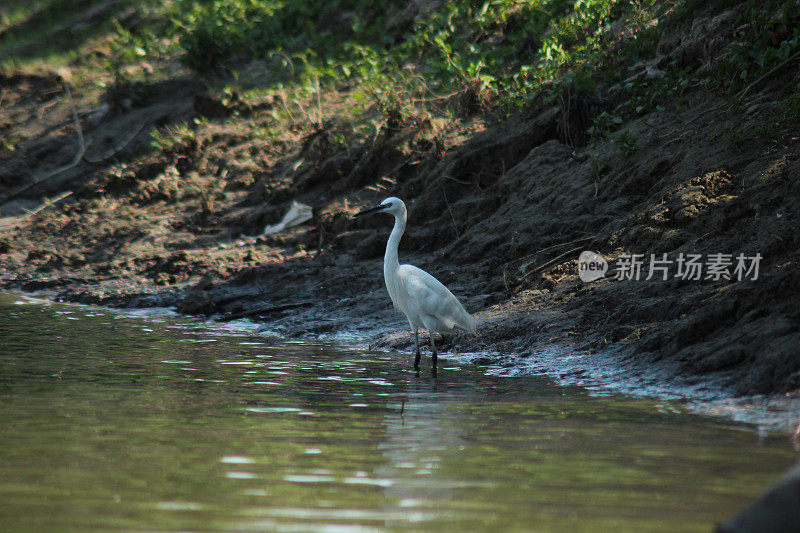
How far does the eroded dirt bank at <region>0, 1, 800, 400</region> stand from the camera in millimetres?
7219

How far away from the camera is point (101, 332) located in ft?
30.8

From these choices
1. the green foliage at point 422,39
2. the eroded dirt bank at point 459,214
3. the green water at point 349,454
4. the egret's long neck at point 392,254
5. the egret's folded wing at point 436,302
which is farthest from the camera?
the green foliage at point 422,39

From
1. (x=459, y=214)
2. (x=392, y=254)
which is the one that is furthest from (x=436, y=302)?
(x=459, y=214)

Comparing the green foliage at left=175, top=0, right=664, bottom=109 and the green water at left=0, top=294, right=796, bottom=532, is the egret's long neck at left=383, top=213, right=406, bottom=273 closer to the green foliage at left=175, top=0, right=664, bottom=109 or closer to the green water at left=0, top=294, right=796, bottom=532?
the green water at left=0, top=294, right=796, bottom=532

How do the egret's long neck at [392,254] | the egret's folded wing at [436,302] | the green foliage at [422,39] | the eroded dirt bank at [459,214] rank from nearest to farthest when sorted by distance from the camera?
the eroded dirt bank at [459,214], the egret's folded wing at [436,302], the egret's long neck at [392,254], the green foliage at [422,39]

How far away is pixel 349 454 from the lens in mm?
4434

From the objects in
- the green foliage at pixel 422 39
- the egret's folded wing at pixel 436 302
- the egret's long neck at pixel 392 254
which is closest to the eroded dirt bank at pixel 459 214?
the egret's folded wing at pixel 436 302

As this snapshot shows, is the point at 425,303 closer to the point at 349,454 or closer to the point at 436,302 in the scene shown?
the point at 436,302

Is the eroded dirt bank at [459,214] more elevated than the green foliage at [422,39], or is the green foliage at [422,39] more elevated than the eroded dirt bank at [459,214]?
the green foliage at [422,39]

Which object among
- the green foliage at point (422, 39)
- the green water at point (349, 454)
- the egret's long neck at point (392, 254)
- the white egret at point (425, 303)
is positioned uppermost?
the green foliage at point (422, 39)

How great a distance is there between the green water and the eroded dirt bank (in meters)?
1.28

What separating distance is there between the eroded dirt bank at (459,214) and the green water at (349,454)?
1.28 meters

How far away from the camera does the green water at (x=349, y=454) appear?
3453 millimetres

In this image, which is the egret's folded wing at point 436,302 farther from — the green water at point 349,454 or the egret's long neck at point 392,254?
the green water at point 349,454
